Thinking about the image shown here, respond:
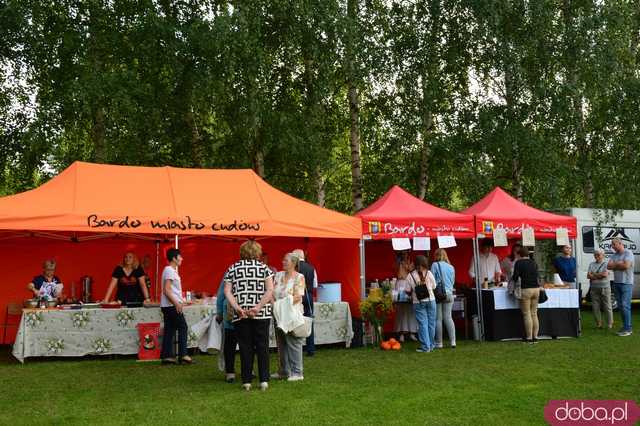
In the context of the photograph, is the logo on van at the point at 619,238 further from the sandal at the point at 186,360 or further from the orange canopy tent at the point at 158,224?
the sandal at the point at 186,360

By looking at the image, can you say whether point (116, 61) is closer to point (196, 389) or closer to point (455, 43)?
point (455, 43)

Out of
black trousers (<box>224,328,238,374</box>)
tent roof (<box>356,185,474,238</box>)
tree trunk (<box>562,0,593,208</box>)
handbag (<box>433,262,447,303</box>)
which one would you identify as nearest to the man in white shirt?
tent roof (<box>356,185,474,238</box>)

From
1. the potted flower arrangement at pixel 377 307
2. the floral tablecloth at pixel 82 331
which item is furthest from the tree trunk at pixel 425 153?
the floral tablecloth at pixel 82 331

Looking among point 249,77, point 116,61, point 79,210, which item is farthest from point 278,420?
point 116,61

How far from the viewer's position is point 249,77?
13969 mm

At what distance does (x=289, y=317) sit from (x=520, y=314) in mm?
5185

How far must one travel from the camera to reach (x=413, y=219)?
1070cm

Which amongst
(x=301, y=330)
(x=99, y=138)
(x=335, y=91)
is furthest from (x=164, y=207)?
(x=335, y=91)

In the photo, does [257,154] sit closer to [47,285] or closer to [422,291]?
[47,285]

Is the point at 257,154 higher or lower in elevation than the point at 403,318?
higher

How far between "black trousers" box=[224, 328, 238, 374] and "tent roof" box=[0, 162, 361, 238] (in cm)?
266

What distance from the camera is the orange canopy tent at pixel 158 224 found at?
9266mm

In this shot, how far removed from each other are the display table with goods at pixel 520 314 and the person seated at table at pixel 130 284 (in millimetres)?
→ 5261

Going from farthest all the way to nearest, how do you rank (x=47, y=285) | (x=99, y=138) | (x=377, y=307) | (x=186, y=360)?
(x=99, y=138) < (x=377, y=307) < (x=47, y=285) < (x=186, y=360)
